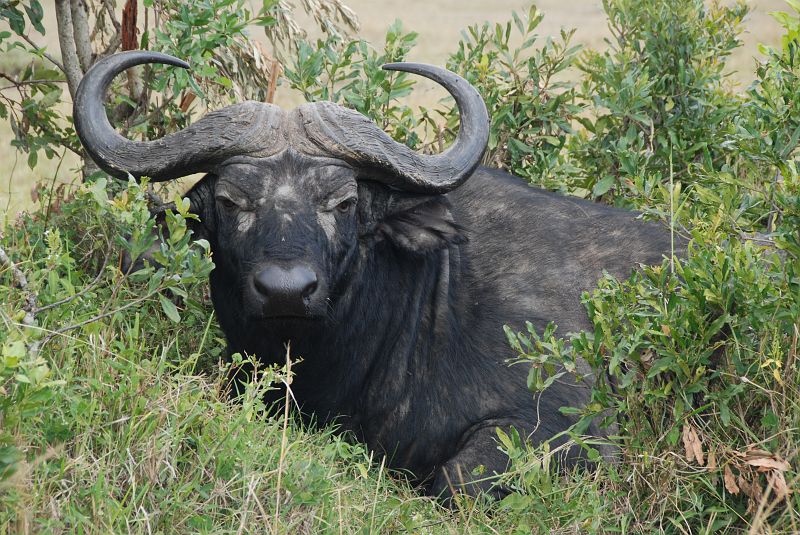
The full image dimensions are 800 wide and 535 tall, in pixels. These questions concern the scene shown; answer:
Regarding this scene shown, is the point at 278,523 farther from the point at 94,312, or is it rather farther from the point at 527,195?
the point at 527,195

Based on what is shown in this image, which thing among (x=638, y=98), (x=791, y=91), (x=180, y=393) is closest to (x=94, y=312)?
(x=180, y=393)

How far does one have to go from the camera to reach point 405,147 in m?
4.19

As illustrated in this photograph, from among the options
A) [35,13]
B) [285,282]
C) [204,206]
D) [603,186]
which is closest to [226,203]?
[204,206]

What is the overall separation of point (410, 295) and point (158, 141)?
1.17 meters

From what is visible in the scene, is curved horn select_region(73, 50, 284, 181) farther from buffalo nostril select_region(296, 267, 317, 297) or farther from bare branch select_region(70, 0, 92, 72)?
bare branch select_region(70, 0, 92, 72)

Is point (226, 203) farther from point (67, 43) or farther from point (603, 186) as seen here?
point (603, 186)

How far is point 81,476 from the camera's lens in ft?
9.51

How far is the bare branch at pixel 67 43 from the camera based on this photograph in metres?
5.20

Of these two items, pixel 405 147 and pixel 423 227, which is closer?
pixel 405 147

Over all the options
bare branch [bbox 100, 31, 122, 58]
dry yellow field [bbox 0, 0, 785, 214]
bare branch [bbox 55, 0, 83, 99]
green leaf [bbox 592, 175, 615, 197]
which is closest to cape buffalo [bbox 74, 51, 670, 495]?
green leaf [bbox 592, 175, 615, 197]

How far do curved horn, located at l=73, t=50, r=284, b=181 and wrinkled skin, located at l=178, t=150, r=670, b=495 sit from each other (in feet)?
0.26

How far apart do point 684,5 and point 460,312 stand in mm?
2225

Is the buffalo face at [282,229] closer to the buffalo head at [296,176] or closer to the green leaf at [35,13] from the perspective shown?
the buffalo head at [296,176]

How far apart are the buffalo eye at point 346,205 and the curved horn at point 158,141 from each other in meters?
0.32
